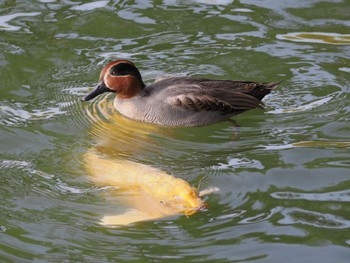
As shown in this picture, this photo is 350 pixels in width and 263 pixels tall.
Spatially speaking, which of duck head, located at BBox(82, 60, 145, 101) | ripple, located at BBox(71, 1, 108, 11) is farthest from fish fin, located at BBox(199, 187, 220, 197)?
ripple, located at BBox(71, 1, 108, 11)

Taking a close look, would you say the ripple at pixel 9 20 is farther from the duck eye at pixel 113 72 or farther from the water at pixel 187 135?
the duck eye at pixel 113 72

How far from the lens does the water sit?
704 centimetres

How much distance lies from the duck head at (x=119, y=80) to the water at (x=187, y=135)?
0.34 m

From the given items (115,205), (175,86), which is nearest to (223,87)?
(175,86)

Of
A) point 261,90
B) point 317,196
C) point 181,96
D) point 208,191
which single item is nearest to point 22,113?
point 181,96

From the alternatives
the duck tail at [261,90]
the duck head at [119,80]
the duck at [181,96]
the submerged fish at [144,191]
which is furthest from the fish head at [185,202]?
the duck head at [119,80]

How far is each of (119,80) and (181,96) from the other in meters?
0.78

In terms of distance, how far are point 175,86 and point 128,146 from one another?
1.07 metres

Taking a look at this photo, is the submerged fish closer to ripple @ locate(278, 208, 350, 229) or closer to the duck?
ripple @ locate(278, 208, 350, 229)

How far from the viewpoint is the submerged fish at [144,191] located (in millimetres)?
7371

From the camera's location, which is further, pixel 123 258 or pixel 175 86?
pixel 175 86

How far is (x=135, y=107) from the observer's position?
9883 mm

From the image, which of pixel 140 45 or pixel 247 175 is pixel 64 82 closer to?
pixel 140 45

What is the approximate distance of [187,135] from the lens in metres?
9.42
